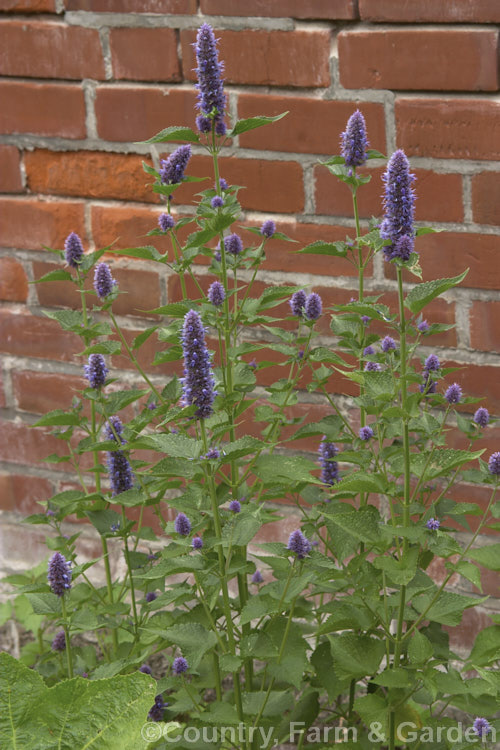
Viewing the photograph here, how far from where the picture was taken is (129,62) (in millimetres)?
1860

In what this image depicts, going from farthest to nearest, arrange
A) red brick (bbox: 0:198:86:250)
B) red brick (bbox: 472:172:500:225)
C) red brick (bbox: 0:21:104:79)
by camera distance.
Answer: red brick (bbox: 0:198:86:250)
red brick (bbox: 0:21:104:79)
red brick (bbox: 472:172:500:225)

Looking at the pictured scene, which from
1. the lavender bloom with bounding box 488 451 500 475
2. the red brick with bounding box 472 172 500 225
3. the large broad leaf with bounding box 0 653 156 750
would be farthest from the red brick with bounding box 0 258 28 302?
the large broad leaf with bounding box 0 653 156 750

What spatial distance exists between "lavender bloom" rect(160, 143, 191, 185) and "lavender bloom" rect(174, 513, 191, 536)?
1.59 ft

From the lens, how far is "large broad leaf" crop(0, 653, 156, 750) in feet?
2.39

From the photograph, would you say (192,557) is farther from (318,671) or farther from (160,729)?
(160,729)

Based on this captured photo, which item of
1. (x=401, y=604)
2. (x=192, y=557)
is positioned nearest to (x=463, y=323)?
(x=401, y=604)

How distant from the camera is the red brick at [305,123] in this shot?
1.70 metres

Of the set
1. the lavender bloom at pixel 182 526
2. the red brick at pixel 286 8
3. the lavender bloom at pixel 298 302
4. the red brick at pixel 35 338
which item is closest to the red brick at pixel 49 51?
the red brick at pixel 286 8

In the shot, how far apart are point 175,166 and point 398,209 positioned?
15.8 inches

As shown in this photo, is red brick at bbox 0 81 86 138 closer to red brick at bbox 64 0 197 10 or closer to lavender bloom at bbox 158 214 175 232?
red brick at bbox 64 0 197 10

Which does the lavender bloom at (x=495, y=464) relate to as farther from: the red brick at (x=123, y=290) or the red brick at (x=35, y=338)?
the red brick at (x=35, y=338)

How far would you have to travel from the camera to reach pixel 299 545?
1.30 meters

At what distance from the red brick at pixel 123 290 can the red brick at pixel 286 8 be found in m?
0.51

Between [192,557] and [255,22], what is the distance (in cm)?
99
